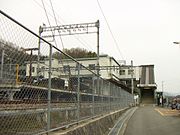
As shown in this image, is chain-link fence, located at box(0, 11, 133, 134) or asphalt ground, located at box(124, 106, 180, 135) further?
asphalt ground, located at box(124, 106, 180, 135)

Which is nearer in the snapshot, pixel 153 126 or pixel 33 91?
pixel 33 91

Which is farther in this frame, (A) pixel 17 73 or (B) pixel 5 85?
(A) pixel 17 73

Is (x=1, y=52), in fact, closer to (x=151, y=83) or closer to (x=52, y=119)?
(x=52, y=119)

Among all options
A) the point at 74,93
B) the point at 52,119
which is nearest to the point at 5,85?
the point at 52,119

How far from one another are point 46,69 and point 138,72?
70.0 metres

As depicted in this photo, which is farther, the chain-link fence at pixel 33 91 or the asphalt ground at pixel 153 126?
the asphalt ground at pixel 153 126

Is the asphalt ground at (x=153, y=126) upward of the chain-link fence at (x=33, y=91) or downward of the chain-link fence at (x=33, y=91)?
downward

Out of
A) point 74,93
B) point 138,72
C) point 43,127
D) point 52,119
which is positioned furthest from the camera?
point 138,72

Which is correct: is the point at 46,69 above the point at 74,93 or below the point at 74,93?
above

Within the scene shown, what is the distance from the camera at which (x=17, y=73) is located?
4.78 m

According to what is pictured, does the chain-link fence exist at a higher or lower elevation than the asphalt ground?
higher

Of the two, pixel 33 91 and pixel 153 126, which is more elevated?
pixel 33 91

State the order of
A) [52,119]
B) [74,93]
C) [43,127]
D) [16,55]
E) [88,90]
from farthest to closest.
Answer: [88,90] → [74,93] → [52,119] → [43,127] → [16,55]

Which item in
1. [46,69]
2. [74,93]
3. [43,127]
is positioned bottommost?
[43,127]
